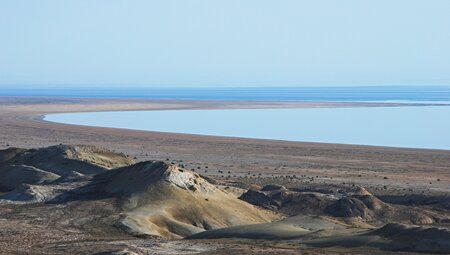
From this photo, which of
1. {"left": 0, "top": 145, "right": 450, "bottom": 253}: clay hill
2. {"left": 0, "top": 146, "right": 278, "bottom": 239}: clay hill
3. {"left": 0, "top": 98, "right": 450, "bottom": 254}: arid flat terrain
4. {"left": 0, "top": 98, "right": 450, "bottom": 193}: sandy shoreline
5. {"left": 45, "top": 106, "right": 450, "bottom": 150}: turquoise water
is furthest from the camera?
{"left": 45, "top": 106, "right": 450, "bottom": 150}: turquoise water

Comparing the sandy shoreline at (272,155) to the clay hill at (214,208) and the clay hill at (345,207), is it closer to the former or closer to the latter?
the clay hill at (345,207)

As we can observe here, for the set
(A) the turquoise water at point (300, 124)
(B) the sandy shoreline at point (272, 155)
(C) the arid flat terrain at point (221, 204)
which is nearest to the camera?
(C) the arid flat terrain at point (221, 204)

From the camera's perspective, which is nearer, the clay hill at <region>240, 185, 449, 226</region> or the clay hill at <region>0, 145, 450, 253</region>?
the clay hill at <region>0, 145, 450, 253</region>

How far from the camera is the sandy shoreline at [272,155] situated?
41.3 metres

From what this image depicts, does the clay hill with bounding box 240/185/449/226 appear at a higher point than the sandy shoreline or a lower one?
higher

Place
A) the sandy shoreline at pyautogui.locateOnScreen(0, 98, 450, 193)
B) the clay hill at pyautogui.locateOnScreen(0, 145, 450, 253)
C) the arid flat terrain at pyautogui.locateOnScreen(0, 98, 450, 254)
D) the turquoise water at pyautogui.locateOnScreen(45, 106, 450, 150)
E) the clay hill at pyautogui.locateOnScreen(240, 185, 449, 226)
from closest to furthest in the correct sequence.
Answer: the arid flat terrain at pyautogui.locateOnScreen(0, 98, 450, 254) < the clay hill at pyautogui.locateOnScreen(0, 145, 450, 253) < the clay hill at pyautogui.locateOnScreen(240, 185, 449, 226) < the sandy shoreline at pyautogui.locateOnScreen(0, 98, 450, 193) < the turquoise water at pyautogui.locateOnScreen(45, 106, 450, 150)

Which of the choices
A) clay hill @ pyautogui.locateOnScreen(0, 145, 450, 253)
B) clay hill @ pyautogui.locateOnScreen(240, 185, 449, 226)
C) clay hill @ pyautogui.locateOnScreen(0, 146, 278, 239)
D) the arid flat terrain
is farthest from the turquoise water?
clay hill @ pyautogui.locateOnScreen(0, 146, 278, 239)

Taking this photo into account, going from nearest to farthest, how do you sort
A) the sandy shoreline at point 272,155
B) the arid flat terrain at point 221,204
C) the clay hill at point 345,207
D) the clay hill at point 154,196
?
the arid flat terrain at point 221,204, the clay hill at point 154,196, the clay hill at point 345,207, the sandy shoreline at point 272,155

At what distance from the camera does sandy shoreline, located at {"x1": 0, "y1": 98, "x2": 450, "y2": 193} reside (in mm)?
41344

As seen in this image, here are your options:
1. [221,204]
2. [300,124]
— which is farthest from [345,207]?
[300,124]

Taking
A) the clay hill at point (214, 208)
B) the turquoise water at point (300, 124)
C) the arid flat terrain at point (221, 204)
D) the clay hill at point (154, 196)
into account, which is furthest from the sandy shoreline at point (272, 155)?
the clay hill at point (154, 196)

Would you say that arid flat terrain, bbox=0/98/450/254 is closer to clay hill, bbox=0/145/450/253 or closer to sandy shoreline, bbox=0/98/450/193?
clay hill, bbox=0/145/450/253

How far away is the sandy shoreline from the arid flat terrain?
0.14m

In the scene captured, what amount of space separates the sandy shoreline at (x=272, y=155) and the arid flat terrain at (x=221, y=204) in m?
0.14
